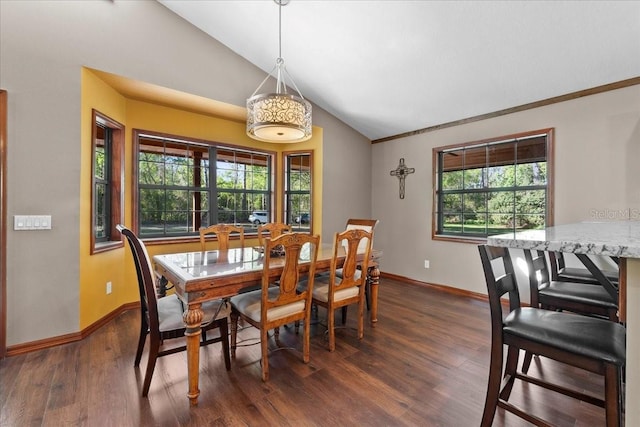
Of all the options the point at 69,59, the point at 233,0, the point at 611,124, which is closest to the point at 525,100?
the point at 611,124

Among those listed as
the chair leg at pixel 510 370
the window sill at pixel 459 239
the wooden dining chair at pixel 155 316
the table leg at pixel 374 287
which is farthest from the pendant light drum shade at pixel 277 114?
the window sill at pixel 459 239

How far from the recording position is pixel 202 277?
6.12ft

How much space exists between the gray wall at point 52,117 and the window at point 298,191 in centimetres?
226

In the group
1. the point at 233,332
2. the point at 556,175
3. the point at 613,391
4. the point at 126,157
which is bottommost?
the point at 233,332

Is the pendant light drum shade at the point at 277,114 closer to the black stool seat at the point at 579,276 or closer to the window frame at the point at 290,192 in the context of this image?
the window frame at the point at 290,192

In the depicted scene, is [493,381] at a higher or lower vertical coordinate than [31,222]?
lower

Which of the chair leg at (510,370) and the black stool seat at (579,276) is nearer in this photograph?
the chair leg at (510,370)

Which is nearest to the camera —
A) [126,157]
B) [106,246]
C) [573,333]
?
[573,333]

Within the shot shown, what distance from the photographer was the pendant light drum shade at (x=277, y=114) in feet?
7.85

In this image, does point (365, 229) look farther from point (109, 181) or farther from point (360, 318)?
point (109, 181)

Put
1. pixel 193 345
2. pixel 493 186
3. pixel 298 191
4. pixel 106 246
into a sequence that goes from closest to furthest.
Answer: pixel 193 345 < pixel 106 246 < pixel 493 186 < pixel 298 191

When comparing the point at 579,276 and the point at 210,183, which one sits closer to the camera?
the point at 579,276

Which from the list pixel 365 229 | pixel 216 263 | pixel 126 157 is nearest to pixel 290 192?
pixel 365 229

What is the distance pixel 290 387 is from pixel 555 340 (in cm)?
157
